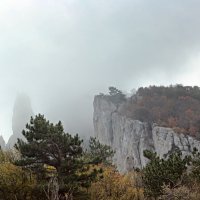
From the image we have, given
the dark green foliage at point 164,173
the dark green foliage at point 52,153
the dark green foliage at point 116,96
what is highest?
the dark green foliage at point 116,96

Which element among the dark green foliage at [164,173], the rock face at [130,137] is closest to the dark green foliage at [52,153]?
the dark green foliage at [164,173]

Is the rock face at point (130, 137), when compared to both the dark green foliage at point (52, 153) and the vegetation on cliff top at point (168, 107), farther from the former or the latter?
the dark green foliage at point (52, 153)

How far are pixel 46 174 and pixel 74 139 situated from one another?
3.84 metres

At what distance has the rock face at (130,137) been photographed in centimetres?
7875

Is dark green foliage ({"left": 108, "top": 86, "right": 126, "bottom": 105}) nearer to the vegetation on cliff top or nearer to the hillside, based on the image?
the vegetation on cliff top

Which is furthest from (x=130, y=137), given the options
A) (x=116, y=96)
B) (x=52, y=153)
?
(x=52, y=153)

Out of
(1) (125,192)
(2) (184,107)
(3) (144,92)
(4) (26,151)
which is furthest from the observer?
(3) (144,92)

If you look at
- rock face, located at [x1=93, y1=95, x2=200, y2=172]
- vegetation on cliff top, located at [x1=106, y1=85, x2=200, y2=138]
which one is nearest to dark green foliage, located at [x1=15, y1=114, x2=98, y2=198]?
rock face, located at [x1=93, y1=95, x2=200, y2=172]

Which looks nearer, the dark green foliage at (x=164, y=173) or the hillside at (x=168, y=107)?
the dark green foliage at (x=164, y=173)

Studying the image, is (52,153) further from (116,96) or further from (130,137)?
(116,96)

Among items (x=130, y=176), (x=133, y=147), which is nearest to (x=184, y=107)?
(x=133, y=147)

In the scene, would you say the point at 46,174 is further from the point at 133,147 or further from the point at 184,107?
the point at 184,107

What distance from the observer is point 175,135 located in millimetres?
79375

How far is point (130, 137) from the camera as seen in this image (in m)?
95.5
